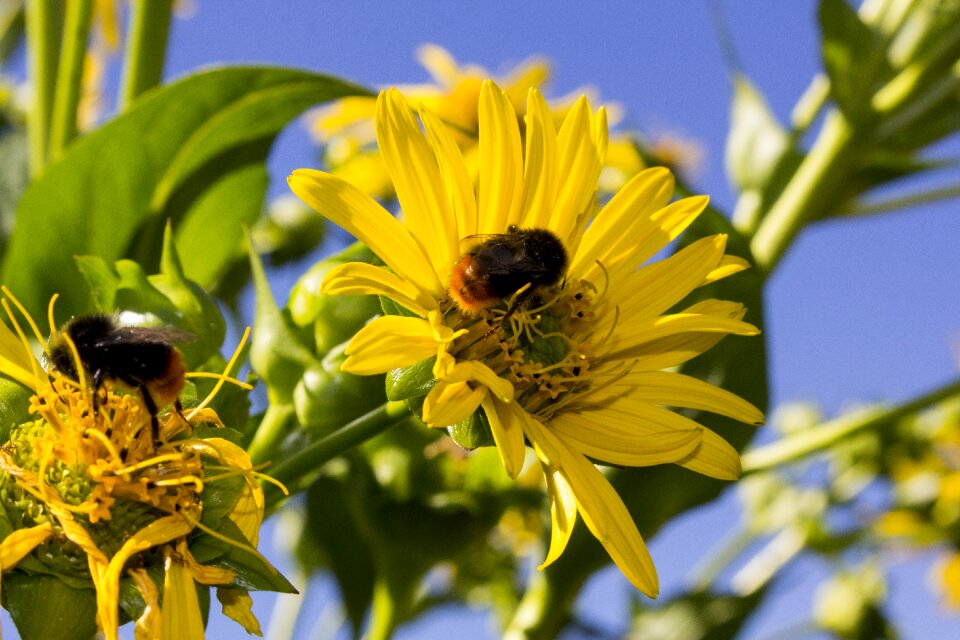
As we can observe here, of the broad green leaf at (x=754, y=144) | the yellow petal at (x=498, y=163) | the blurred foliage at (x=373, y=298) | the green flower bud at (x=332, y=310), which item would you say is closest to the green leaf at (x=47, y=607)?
the blurred foliage at (x=373, y=298)

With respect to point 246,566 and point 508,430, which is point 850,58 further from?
point 246,566

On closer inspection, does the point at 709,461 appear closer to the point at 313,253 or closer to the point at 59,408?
the point at 59,408

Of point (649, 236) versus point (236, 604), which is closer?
A: point (236, 604)

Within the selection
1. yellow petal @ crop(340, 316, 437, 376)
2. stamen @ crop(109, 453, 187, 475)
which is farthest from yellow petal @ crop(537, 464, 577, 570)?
stamen @ crop(109, 453, 187, 475)

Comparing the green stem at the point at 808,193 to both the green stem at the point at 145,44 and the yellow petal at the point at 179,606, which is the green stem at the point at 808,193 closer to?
the green stem at the point at 145,44

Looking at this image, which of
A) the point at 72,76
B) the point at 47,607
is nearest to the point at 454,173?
the point at 47,607

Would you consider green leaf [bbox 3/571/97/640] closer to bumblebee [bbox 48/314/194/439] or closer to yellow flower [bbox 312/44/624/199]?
bumblebee [bbox 48/314/194/439]
